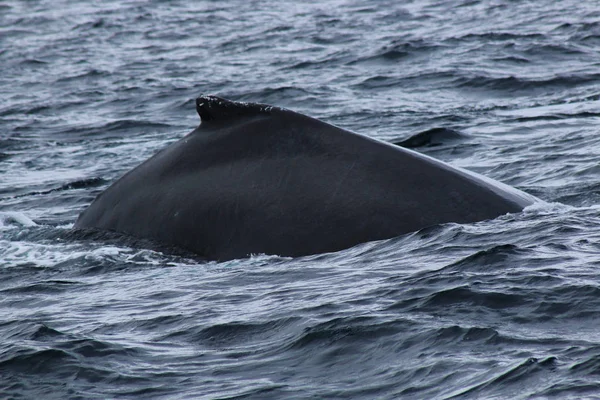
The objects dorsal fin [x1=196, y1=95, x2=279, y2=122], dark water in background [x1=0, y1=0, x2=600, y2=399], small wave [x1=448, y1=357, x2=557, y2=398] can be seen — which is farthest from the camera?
dorsal fin [x1=196, y1=95, x2=279, y2=122]

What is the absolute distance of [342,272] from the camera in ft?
25.5

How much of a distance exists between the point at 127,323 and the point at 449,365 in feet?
7.59

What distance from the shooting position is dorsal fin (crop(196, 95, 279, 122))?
8.84 meters

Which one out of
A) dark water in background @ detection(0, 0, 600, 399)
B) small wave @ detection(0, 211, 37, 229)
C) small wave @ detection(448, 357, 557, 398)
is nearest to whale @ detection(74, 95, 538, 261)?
dark water in background @ detection(0, 0, 600, 399)

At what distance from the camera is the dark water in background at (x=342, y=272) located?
19.5ft

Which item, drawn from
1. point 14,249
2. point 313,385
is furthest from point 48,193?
point 313,385

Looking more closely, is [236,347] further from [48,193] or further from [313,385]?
[48,193]

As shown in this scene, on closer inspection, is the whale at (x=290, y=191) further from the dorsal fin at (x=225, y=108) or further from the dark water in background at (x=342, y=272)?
the dark water in background at (x=342, y=272)

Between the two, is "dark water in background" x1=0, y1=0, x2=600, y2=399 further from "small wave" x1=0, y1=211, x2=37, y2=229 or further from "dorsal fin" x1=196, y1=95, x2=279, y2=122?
"dorsal fin" x1=196, y1=95, x2=279, y2=122

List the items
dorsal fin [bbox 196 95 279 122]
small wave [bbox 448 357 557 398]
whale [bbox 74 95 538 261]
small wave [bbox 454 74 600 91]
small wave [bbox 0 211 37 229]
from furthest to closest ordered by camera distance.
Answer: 1. small wave [bbox 454 74 600 91]
2. small wave [bbox 0 211 37 229]
3. dorsal fin [bbox 196 95 279 122]
4. whale [bbox 74 95 538 261]
5. small wave [bbox 448 357 557 398]

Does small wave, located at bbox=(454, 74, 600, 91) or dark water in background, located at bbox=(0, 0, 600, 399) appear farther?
small wave, located at bbox=(454, 74, 600, 91)

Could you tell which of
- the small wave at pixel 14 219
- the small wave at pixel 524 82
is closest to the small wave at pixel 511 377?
the small wave at pixel 14 219

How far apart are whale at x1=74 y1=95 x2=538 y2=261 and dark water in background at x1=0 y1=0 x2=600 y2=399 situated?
0.15m

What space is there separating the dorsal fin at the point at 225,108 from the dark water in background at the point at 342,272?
3.72 ft
